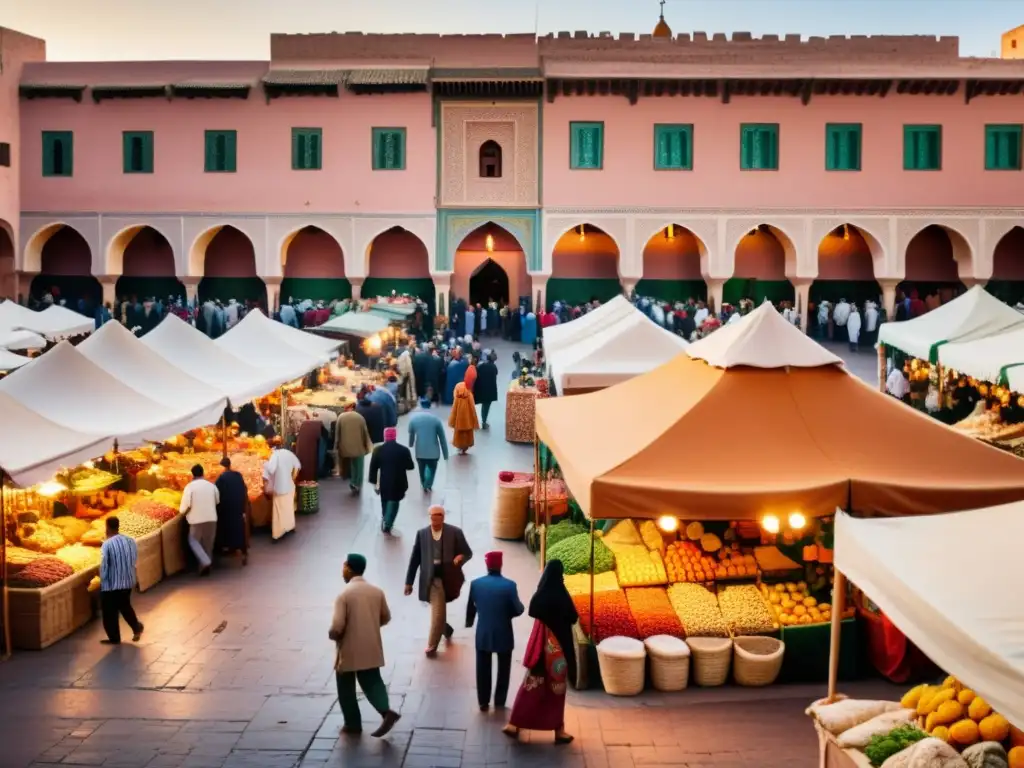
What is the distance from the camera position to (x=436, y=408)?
18.4 metres

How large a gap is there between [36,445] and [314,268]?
22274 mm

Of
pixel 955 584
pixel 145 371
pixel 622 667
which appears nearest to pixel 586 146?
pixel 145 371

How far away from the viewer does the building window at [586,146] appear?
27.2 m

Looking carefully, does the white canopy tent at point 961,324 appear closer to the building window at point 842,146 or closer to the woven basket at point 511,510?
the woven basket at point 511,510

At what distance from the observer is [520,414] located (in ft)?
50.7

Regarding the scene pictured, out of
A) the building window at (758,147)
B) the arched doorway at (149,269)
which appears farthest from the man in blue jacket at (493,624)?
the arched doorway at (149,269)

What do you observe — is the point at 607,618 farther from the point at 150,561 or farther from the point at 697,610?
the point at 150,561

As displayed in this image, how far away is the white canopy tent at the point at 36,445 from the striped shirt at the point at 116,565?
685 millimetres

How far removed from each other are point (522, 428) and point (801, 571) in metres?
7.71

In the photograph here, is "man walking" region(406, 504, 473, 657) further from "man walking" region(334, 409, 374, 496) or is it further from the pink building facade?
the pink building facade

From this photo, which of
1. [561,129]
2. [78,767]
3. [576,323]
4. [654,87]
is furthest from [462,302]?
[78,767]

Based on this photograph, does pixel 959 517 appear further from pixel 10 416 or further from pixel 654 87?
pixel 654 87

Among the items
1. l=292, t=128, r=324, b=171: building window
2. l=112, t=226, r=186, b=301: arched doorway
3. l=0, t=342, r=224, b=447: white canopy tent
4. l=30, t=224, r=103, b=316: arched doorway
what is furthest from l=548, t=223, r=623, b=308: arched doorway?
l=0, t=342, r=224, b=447: white canopy tent

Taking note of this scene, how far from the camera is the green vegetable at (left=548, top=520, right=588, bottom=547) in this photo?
923cm
